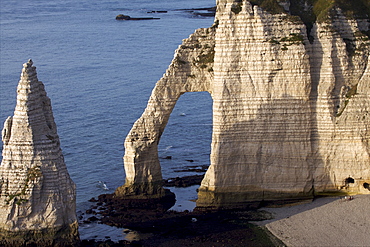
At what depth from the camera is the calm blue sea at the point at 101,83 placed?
55781 mm

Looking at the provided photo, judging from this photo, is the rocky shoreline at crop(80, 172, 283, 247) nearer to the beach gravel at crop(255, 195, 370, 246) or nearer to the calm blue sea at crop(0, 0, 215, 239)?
the beach gravel at crop(255, 195, 370, 246)

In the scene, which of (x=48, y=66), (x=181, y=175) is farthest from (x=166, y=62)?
(x=181, y=175)

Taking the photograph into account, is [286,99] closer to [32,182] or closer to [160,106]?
[160,106]

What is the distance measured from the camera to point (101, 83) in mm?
79938

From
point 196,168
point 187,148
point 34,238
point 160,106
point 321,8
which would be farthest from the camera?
point 187,148

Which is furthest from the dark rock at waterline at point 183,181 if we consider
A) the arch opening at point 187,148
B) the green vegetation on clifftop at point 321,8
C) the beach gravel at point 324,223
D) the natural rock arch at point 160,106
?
the green vegetation on clifftop at point 321,8

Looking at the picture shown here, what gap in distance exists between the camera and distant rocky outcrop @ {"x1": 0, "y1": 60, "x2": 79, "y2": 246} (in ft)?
127

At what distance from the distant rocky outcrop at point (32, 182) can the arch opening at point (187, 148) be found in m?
9.53

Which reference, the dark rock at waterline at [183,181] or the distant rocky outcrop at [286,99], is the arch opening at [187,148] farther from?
the distant rocky outcrop at [286,99]

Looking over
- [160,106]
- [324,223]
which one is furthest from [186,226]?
[160,106]

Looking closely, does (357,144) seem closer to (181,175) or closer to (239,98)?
(239,98)

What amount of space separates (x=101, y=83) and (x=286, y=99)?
38.3m

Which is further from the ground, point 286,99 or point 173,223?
point 286,99

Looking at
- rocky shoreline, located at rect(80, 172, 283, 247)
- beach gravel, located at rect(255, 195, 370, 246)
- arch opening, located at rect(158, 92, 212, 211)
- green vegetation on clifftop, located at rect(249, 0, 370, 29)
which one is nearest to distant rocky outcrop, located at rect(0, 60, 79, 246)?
rocky shoreline, located at rect(80, 172, 283, 247)
